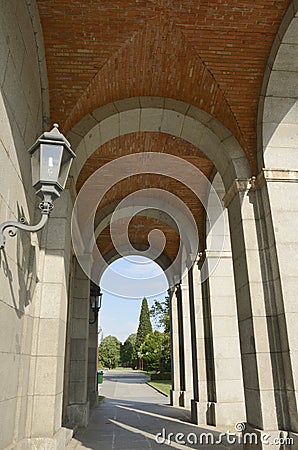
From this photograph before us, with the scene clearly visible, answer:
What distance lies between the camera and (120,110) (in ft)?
19.5

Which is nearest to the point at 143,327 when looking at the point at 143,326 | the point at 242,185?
the point at 143,326

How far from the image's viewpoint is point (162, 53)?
209 inches

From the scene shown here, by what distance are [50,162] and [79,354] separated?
6676mm

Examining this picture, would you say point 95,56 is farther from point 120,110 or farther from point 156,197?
point 156,197

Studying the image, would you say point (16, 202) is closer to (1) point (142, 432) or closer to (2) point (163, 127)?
(2) point (163, 127)

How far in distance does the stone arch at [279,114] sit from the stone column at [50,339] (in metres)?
3.18

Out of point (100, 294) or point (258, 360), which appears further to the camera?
point (100, 294)

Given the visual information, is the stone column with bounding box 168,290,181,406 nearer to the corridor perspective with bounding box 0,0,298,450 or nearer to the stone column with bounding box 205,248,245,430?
the stone column with bounding box 205,248,245,430

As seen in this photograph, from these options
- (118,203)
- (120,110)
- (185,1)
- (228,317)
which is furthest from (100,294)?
(185,1)

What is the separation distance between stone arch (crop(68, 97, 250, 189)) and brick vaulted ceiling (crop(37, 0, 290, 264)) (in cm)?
13

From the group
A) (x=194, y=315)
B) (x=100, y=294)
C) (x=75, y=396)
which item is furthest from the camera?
(x=100, y=294)

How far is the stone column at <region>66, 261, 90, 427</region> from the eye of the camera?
309 inches

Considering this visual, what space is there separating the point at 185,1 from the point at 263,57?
1.46 meters

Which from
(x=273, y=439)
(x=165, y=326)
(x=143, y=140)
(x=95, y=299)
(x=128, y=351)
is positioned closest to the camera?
(x=273, y=439)
